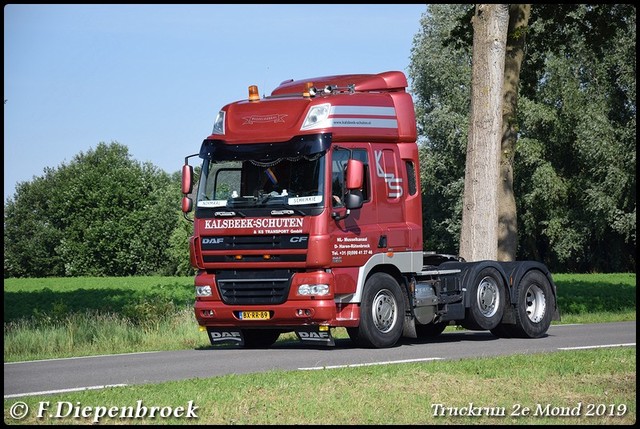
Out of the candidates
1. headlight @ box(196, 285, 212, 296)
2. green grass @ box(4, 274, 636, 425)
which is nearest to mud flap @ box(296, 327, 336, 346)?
headlight @ box(196, 285, 212, 296)

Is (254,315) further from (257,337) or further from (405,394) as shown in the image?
(405,394)

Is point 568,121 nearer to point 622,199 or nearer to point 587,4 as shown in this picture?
point 622,199

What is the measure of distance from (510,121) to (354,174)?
1197 cm

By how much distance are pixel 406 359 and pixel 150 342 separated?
6.19 metres

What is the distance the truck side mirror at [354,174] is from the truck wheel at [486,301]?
3.25 m

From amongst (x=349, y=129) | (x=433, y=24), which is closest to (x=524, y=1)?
(x=349, y=129)

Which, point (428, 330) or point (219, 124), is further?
point (428, 330)

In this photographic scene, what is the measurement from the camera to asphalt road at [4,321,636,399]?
12.9m

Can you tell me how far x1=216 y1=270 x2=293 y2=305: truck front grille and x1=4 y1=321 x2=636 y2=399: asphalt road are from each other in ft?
2.50

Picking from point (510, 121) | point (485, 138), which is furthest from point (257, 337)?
point (510, 121)

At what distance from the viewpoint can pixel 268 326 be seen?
1639cm

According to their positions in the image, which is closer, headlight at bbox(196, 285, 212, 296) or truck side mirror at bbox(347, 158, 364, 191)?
truck side mirror at bbox(347, 158, 364, 191)

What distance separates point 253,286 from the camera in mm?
16391

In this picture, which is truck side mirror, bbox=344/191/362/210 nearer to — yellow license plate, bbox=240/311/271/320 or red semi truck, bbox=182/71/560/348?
red semi truck, bbox=182/71/560/348
